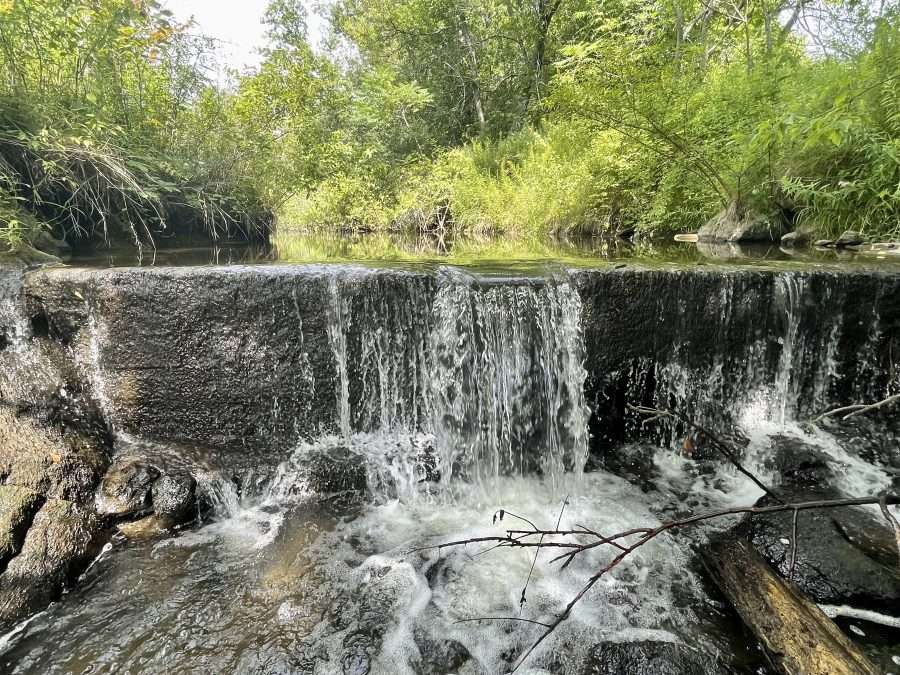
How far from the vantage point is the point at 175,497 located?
3.15 m

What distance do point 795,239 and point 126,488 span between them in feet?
27.8

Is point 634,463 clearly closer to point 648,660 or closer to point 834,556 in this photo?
point 834,556


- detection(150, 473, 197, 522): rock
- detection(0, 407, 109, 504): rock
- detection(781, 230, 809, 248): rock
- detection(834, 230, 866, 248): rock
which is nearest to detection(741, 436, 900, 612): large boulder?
detection(150, 473, 197, 522): rock

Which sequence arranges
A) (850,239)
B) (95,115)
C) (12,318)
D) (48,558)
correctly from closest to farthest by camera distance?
(48,558), (12,318), (95,115), (850,239)

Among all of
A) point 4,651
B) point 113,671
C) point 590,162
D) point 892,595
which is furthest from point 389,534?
point 590,162

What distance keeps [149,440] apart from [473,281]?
2.89 metres

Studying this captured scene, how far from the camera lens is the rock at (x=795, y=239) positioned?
6488 millimetres

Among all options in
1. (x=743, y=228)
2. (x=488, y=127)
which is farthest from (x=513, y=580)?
(x=488, y=127)

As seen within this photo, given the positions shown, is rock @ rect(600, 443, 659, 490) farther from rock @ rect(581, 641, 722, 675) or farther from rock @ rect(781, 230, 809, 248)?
rock @ rect(781, 230, 809, 248)

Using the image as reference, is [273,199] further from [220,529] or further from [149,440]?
[220,529]

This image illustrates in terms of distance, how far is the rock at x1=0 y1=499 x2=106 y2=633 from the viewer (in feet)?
7.83

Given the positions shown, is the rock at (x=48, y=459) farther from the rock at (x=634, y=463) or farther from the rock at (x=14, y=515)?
the rock at (x=634, y=463)

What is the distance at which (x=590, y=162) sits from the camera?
30.5 feet

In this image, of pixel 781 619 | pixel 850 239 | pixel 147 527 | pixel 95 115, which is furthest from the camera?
pixel 850 239
